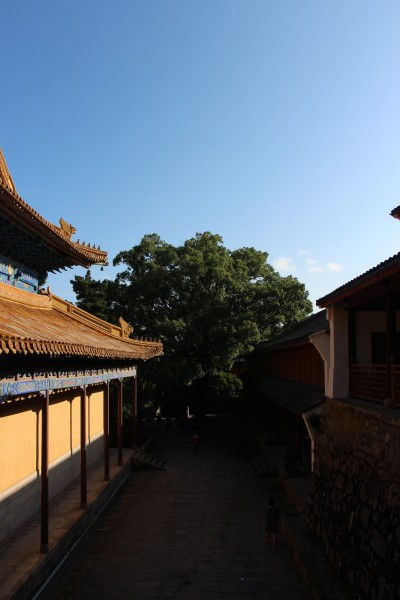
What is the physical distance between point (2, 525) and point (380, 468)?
6.86 metres

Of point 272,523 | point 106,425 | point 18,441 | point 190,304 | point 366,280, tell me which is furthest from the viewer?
point 190,304

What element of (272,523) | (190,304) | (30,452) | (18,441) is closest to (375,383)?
(272,523)

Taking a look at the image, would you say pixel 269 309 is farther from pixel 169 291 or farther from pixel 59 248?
pixel 59 248

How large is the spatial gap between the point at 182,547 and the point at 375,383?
553 cm

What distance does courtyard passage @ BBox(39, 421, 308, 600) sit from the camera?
9023mm

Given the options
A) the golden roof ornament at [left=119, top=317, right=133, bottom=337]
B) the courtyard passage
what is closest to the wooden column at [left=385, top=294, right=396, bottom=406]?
the courtyard passage

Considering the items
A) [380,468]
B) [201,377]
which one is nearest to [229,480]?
[380,468]

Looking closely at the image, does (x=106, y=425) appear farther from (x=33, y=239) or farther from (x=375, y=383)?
(x=375, y=383)

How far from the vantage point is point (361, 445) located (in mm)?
8508

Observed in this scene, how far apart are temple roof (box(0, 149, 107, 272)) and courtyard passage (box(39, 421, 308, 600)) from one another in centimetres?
689

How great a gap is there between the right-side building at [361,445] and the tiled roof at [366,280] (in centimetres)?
2

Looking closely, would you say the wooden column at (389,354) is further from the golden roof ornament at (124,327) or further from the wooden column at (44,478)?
the golden roof ornament at (124,327)

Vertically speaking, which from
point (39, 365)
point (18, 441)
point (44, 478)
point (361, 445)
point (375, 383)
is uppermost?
point (39, 365)

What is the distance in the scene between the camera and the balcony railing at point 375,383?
8.54m
